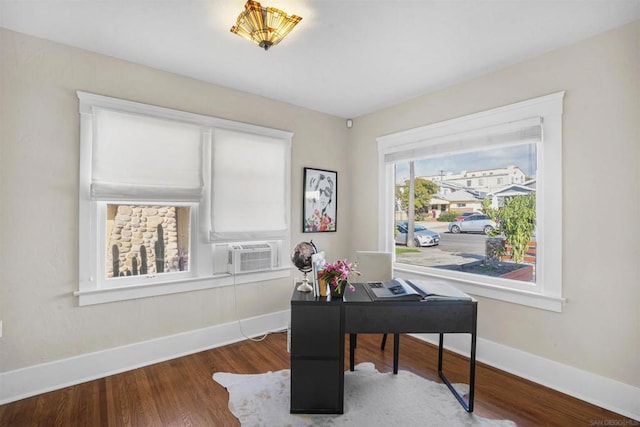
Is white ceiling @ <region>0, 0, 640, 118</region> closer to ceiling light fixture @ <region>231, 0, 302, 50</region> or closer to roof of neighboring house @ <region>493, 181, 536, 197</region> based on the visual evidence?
ceiling light fixture @ <region>231, 0, 302, 50</region>

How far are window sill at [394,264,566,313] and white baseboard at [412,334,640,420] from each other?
0.42 m

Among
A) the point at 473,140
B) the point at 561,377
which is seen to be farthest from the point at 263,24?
the point at 561,377

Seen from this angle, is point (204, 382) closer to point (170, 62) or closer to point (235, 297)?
point (235, 297)

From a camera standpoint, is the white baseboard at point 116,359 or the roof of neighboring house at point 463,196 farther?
the roof of neighboring house at point 463,196

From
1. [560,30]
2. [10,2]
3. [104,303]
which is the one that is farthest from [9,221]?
[560,30]

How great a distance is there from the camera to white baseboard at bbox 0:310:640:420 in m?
2.22

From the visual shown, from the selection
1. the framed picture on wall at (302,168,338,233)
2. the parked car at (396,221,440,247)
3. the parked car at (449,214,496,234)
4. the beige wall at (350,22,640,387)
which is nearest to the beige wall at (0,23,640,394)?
the beige wall at (350,22,640,387)

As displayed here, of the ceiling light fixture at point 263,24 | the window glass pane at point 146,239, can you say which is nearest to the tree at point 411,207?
the ceiling light fixture at point 263,24

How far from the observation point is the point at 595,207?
2303 mm

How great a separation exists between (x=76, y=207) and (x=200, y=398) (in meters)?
1.75

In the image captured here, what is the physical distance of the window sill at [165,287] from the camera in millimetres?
2545

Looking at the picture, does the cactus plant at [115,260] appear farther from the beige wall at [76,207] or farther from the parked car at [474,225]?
the parked car at [474,225]

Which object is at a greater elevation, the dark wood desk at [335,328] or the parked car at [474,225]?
the parked car at [474,225]

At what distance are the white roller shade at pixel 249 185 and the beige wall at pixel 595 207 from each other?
235cm
